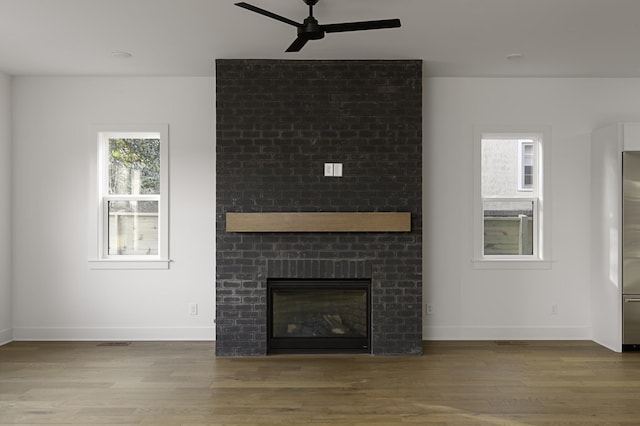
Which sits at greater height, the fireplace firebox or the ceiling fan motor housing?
the ceiling fan motor housing

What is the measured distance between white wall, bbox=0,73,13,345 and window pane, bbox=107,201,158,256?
101 centimetres

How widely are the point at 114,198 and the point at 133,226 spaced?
35 centimetres

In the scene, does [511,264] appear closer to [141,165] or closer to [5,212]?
[141,165]

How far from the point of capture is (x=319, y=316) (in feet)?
17.0

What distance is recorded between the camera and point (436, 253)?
5605 mm

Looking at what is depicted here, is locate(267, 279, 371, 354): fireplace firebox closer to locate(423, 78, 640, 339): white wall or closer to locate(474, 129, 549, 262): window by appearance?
locate(423, 78, 640, 339): white wall

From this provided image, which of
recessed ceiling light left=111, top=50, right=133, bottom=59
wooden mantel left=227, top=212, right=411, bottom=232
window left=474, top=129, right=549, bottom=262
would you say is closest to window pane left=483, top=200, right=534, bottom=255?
window left=474, top=129, right=549, bottom=262

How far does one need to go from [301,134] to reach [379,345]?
2109mm

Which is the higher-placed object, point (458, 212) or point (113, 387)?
point (458, 212)

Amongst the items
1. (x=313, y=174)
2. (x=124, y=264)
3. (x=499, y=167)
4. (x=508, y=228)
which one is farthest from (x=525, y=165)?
(x=124, y=264)

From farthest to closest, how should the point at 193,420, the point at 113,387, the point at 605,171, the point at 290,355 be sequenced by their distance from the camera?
→ 1. the point at 605,171
2. the point at 290,355
3. the point at 113,387
4. the point at 193,420

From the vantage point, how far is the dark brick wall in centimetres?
504

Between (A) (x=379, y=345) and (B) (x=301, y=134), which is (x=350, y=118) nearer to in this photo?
(B) (x=301, y=134)

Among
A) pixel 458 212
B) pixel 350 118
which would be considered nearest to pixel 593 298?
pixel 458 212
